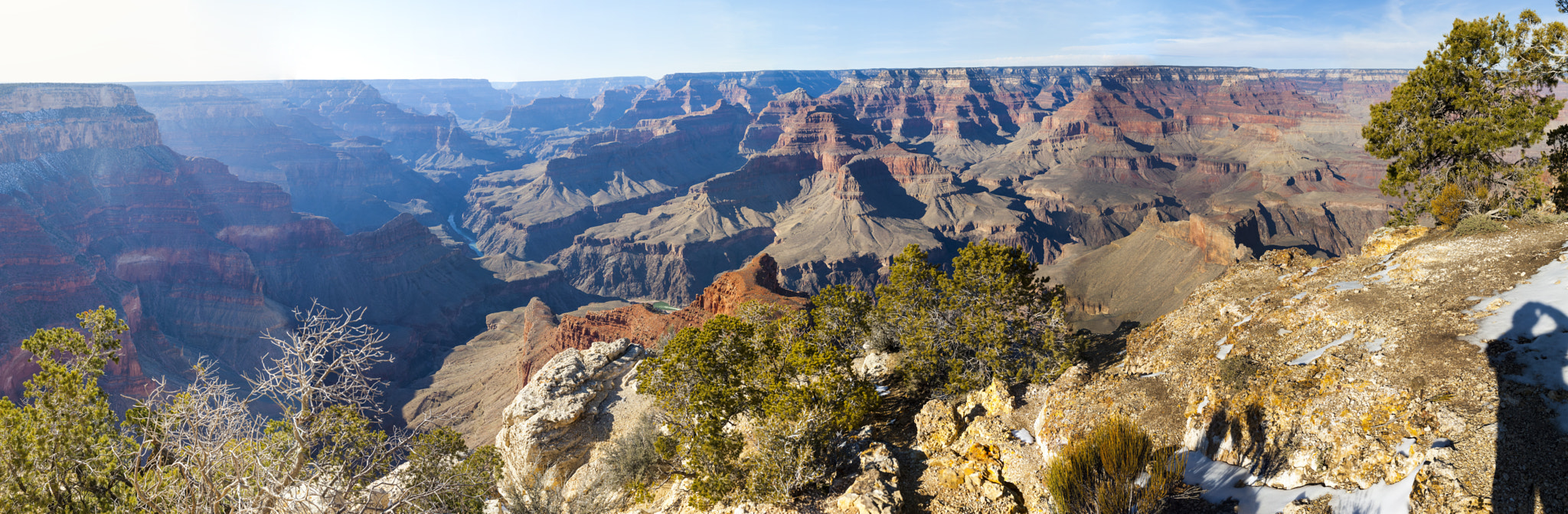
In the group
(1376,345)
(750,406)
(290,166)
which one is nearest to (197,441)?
(750,406)

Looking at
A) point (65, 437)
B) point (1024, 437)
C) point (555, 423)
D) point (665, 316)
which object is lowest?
point (665, 316)

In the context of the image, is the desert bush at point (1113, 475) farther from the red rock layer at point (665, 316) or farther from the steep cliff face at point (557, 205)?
the steep cliff face at point (557, 205)

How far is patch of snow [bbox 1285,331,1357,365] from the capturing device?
12672 mm

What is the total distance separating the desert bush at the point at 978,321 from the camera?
61.0ft

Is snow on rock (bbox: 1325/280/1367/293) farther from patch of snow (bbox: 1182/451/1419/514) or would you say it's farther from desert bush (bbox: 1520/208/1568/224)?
patch of snow (bbox: 1182/451/1419/514)

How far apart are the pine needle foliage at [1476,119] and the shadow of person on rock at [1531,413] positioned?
495 inches

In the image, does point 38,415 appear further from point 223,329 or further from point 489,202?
point 489,202

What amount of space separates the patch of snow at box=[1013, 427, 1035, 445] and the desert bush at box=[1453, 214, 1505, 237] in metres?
14.1

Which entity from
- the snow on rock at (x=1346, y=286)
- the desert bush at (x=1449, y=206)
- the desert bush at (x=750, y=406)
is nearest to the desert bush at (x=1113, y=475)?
the desert bush at (x=750, y=406)

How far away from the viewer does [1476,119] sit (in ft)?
69.9

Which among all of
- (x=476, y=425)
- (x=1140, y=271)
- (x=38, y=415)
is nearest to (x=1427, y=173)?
(x=38, y=415)

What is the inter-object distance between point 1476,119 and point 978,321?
19.3 m

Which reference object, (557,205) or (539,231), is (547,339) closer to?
(539,231)

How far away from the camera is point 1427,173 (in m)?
23.6
